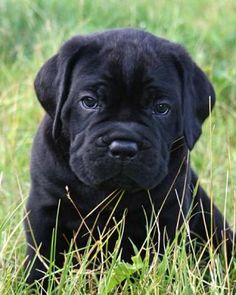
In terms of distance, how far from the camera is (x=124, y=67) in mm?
4234

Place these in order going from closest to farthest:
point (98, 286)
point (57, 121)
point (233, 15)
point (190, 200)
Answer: point (98, 286) < point (57, 121) < point (190, 200) < point (233, 15)

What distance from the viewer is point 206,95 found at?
4.54 metres

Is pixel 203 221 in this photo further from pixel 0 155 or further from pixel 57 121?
pixel 0 155

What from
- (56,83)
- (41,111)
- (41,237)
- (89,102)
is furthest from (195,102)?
(41,111)

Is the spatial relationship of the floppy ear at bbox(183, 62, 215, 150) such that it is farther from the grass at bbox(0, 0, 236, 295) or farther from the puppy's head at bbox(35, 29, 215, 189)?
the grass at bbox(0, 0, 236, 295)

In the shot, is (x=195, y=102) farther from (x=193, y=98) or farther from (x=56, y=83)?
(x=56, y=83)

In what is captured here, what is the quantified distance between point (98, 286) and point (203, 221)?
1067mm

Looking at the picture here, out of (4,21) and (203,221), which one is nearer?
(203,221)

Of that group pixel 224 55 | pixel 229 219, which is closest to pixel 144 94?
pixel 229 219

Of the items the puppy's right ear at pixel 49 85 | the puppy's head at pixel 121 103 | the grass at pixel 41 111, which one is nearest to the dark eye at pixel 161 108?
the puppy's head at pixel 121 103

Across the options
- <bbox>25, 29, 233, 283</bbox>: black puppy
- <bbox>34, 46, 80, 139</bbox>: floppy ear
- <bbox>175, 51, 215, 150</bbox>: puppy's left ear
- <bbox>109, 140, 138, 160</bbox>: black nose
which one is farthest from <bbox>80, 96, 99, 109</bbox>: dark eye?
<bbox>175, 51, 215, 150</bbox>: puppy's left ear

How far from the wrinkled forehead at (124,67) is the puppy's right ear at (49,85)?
0.11 metres

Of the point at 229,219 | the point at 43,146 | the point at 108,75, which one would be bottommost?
the point at 229,219

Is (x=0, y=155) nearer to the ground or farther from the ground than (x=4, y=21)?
nearer to the ground
